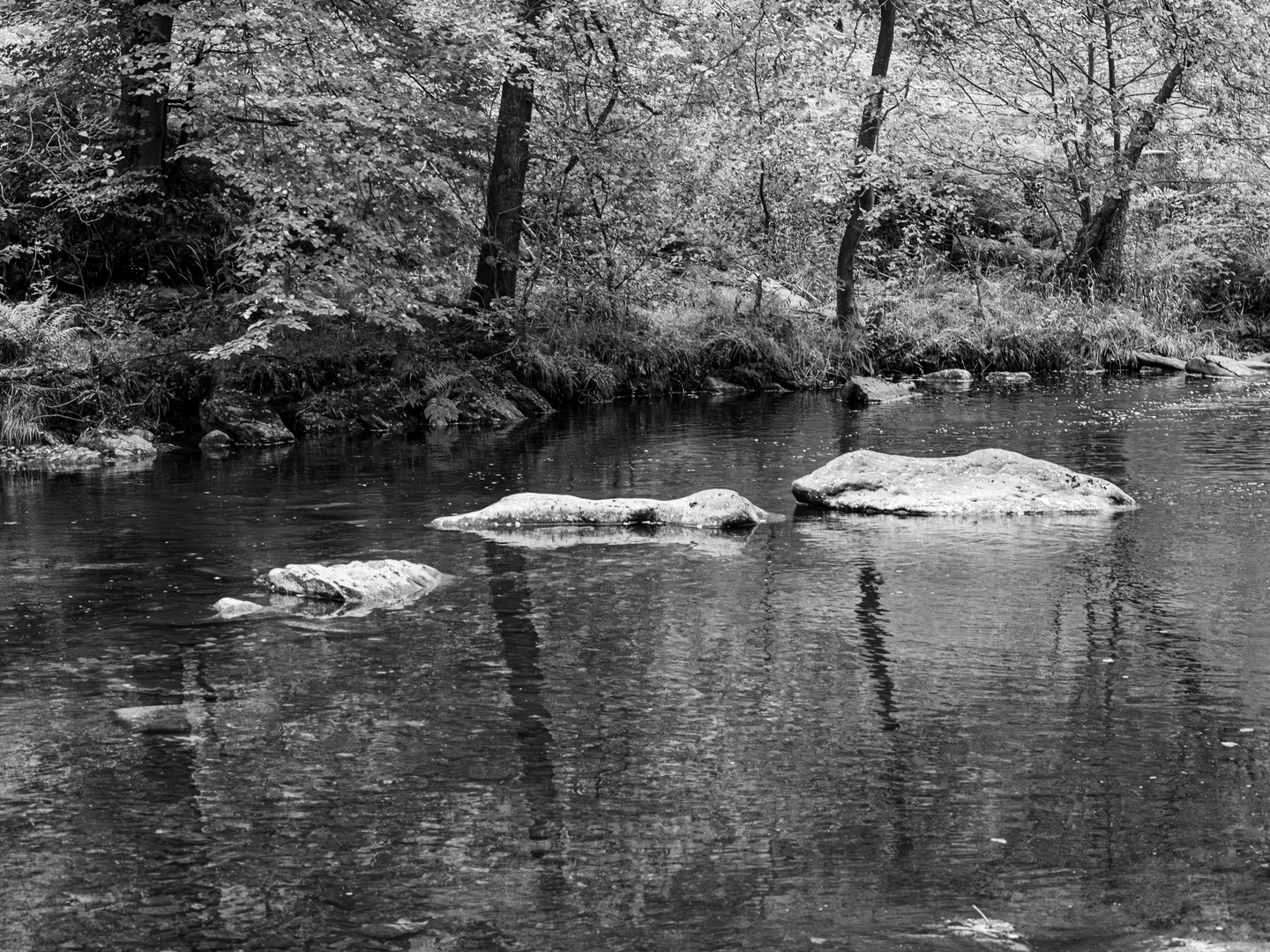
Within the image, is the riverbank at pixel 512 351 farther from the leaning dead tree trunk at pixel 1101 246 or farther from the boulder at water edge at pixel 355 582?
the boulder at water edge at pixel 355 582

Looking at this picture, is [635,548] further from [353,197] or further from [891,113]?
[891,113]

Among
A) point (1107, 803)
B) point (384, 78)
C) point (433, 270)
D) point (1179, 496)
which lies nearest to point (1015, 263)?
point (433, 270)

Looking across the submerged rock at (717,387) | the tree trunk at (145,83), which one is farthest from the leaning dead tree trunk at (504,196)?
the tree trunk at (145,83)

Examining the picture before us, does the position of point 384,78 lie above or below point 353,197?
above

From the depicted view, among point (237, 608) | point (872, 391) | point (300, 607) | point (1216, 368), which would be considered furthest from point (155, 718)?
point (1216, 368)

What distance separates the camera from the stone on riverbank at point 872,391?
73.7 ft

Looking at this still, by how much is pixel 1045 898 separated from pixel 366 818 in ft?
8.06

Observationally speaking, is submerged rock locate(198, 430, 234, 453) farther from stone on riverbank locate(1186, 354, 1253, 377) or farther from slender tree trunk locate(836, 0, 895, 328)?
stone on riverbank locate(1186, 354, 1253, 377)

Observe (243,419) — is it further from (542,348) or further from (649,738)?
(649,738)

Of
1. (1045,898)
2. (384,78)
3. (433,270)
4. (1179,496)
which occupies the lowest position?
(1045,898)

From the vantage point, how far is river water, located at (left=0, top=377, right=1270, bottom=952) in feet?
15.2

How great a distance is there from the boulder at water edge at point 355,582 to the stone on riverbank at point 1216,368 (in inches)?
779

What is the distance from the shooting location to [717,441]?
17453 millimetres

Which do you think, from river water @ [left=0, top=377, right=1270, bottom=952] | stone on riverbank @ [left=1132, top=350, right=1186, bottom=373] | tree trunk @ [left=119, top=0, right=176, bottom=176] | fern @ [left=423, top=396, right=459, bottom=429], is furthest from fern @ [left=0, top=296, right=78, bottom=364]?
stone on riverbank @ [left=1132, top=350, right=1186, bottom=373]
